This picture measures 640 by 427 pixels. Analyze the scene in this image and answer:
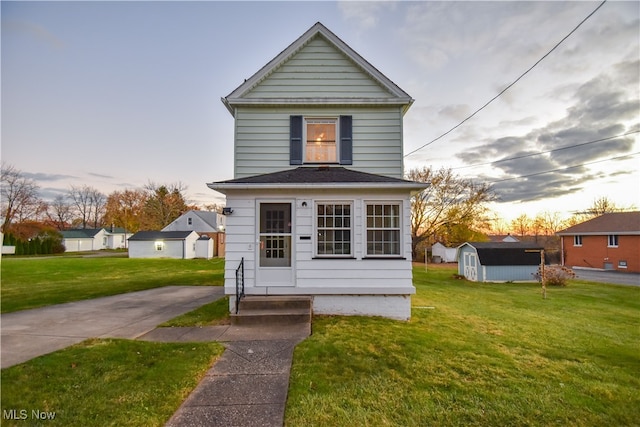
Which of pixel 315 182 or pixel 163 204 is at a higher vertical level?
pixel 163 204

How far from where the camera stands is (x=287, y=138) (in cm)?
812

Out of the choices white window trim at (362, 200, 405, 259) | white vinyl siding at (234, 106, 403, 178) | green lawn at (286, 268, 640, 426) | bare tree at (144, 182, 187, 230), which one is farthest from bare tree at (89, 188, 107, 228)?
green lawn at (286, 268, 640, 426)

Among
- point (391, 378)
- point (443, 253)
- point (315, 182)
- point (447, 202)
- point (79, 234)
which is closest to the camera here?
point (391, 378)

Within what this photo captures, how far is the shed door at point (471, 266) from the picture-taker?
17.6 meters

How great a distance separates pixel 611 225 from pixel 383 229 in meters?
29.0

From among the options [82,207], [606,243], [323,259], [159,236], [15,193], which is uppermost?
[82,207]

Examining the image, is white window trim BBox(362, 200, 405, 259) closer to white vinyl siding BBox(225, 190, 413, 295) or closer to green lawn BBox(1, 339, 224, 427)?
white vinyl siding BBox(225, 190, 413, 295)

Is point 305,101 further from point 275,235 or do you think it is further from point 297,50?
point 275,235

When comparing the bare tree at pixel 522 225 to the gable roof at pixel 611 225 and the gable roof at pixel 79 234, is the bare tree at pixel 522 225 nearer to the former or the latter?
the gable roof at pixel 611 225

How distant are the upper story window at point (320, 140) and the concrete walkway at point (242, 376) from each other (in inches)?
181

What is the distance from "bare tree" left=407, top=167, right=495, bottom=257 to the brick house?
8346 millimetres

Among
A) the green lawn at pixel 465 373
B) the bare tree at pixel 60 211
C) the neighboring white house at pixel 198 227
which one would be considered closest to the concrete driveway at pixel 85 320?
the green lawn at pixel 465 373

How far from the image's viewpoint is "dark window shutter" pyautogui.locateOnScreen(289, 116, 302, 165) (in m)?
8.07

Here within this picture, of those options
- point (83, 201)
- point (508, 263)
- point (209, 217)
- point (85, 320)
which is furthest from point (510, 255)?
point (83, 201)
